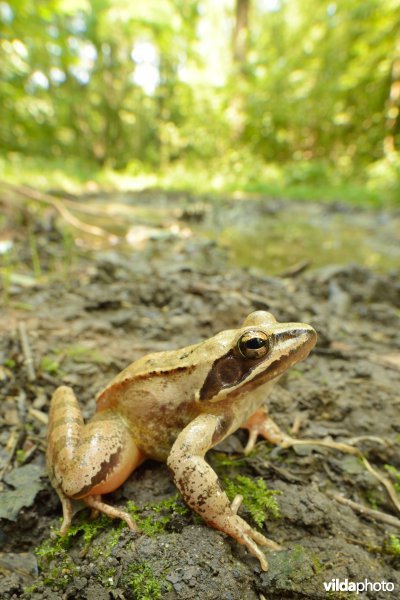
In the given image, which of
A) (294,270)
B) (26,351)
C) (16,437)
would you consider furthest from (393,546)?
(294,270)

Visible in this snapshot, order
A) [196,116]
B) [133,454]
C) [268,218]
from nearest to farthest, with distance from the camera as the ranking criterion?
[133,454], [268,218], [196,116]

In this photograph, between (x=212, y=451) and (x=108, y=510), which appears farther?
(x=212, y=451)

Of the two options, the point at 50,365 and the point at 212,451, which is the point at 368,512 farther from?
the point at 50,365

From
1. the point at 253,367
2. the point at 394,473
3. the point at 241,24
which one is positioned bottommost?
the point at 394,473

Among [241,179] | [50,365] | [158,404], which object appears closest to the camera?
[158,404]

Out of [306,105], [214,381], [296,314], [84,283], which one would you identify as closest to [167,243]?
[84,283]

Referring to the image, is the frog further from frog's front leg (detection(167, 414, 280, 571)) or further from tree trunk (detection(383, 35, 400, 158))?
tree trunk (detection(383, 35, 400, 158))

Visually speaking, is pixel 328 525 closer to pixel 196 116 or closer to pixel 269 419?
pixel 269 419

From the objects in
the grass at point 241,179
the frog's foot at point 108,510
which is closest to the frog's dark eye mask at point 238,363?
the frog's foot at point 108,510
